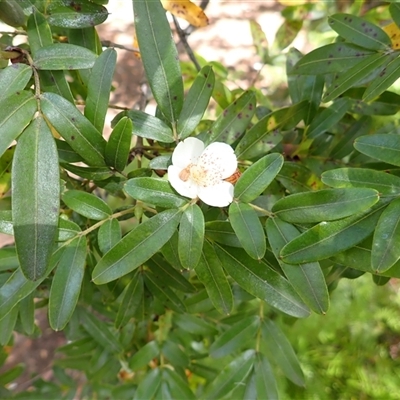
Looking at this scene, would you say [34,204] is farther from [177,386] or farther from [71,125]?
[177,386]

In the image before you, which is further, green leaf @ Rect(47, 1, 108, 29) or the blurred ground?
the blurred ground

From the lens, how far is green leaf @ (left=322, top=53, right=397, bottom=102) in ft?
2.13

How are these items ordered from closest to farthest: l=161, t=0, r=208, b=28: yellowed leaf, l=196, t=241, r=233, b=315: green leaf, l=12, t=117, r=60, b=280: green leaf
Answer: l=12, t=117, r=60, b=280: green leaf, l=196, t=241, r=233, b=315: green leaf, l=161, t=0, r=208, b=28: yellowed leaf

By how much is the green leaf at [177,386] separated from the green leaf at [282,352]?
0.20 metres

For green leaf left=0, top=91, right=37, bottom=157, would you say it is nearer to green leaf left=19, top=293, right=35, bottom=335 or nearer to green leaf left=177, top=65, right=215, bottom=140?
green leaf left=177, top=65, right=215, bottom=140

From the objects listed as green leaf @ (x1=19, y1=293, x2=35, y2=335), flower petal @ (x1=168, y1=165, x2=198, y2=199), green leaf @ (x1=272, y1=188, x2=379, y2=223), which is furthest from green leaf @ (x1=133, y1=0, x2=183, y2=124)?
green leaf @ (x1=19, y1=293, x2=35, y2=335)

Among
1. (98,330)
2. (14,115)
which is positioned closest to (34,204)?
(14,115)

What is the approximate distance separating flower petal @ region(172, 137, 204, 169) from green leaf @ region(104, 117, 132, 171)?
2.6 inches

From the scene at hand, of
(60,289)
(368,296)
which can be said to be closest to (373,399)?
(368,296)

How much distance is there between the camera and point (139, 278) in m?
0.78

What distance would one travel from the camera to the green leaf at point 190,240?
20.8 inches

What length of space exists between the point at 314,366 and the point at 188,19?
1615 millimetres

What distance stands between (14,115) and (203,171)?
0.80 feet

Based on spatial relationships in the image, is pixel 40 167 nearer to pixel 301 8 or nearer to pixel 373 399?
pixel 301 8
